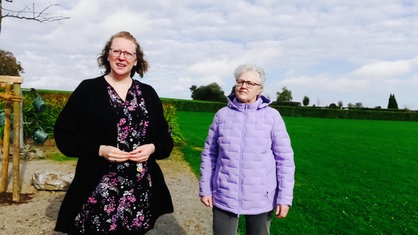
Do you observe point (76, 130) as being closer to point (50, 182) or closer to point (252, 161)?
point (252, 161)

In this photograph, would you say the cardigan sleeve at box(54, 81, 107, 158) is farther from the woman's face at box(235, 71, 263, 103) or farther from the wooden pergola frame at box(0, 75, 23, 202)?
the wooden pergola frame at box(0, 75, 23, 202)

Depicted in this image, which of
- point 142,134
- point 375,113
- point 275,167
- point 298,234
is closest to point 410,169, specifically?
point 298,234

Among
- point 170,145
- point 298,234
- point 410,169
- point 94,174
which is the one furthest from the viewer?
point 410,169

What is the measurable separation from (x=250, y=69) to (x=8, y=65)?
48369 millimetres

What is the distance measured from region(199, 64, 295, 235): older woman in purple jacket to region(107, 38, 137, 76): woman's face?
810mm

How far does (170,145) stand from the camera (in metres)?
2.88

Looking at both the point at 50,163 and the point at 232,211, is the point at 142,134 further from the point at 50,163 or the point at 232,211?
the point at 50,163

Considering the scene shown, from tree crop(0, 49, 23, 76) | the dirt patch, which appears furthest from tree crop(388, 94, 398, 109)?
the dirt patch

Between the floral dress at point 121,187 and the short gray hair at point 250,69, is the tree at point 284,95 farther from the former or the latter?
the floral dress at point 121,187

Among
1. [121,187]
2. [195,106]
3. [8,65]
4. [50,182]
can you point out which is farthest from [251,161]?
[8,65]

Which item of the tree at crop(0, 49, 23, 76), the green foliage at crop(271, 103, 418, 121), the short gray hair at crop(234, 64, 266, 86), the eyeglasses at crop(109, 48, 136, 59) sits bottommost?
the green foliage at crop(271, 103, 418, 121)

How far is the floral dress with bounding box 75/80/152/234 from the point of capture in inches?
103

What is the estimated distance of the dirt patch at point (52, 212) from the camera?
5.04 metres

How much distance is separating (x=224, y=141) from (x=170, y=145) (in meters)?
0.41
